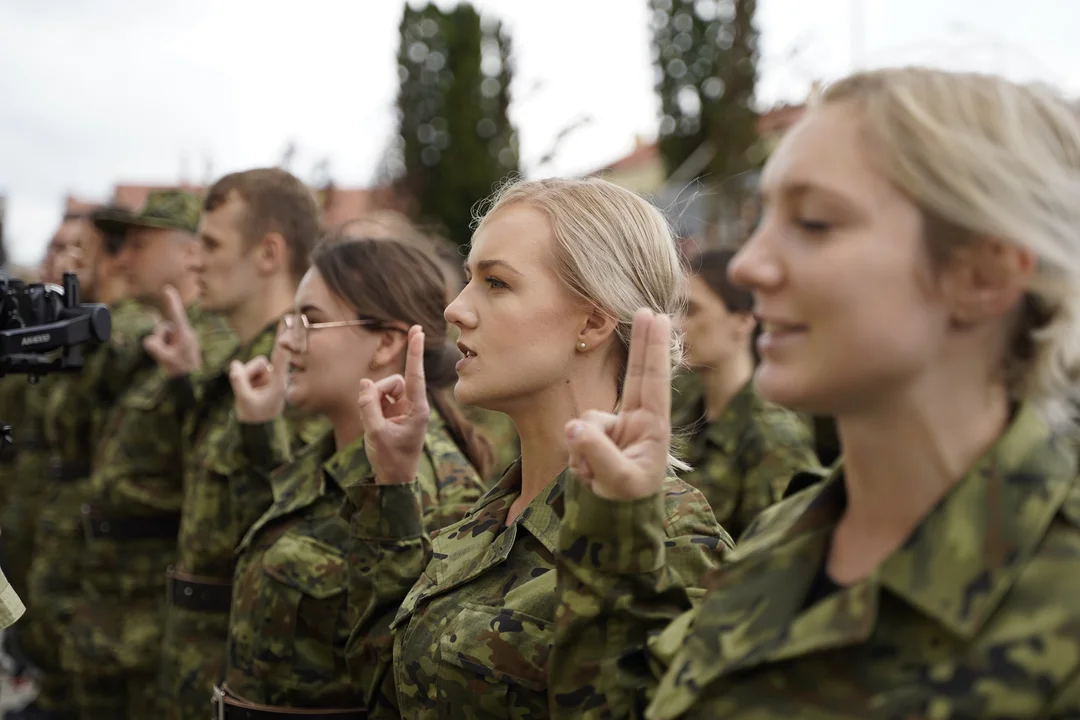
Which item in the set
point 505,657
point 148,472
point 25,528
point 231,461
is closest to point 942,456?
point 505,657

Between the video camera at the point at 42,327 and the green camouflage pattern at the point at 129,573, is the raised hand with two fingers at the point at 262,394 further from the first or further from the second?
the green camouflage pattern at the point at 129,573

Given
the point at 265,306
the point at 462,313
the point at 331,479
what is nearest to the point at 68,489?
the point at 265,306

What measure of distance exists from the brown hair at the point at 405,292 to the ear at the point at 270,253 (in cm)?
106

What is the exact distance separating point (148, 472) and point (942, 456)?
4.41m

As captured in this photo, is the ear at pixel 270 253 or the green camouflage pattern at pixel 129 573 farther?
the green camouflage pattern at pixel 129 573

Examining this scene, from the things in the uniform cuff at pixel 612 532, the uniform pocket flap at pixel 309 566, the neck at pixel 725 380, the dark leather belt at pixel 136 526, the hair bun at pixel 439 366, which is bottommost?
the dark leather belt at pixel 136 526

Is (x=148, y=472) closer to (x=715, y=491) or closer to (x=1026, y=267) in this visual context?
(x=715, y=491)

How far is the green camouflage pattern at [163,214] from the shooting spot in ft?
20.7

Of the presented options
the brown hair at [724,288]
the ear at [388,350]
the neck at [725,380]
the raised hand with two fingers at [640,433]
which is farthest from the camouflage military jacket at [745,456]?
the raised hand with two fingers at [640,433]

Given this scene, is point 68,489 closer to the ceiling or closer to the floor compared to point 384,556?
closer to the floor

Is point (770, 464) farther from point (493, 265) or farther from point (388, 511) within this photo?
point (493, 265)

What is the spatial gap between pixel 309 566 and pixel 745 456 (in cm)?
231

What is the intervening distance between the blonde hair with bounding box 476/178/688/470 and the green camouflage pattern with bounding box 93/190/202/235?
4.17 meters

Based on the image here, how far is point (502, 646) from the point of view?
2148 mm
